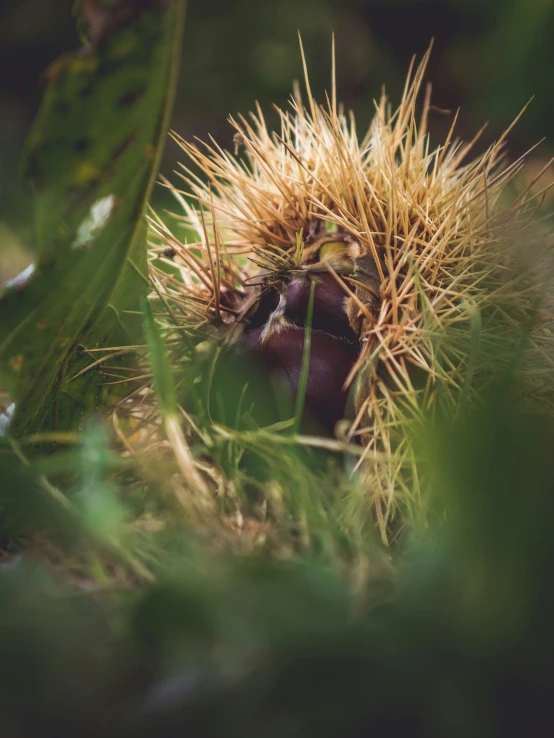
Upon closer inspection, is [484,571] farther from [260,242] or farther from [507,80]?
[507,80]

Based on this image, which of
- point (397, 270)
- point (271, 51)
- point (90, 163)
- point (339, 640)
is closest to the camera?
point (339, 640)

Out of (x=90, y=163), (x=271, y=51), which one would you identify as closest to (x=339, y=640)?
(x=90, y=163)

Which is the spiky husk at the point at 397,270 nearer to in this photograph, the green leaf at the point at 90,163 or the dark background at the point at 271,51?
the green leaf at the point at 90,163

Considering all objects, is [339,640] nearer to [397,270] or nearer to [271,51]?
[397,270]

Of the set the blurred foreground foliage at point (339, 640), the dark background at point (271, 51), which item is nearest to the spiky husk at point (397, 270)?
the blurred foreground foliage at point (339, 640)

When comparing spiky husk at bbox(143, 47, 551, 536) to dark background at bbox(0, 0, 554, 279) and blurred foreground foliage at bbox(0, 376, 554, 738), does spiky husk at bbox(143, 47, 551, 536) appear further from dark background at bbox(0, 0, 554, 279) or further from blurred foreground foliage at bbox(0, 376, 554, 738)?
dark background at bbox(0, 0, 554, 279)

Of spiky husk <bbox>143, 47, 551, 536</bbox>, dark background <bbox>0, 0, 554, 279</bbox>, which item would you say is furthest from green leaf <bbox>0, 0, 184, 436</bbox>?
dark background <bbox>0, 0, 554, 279</bbox>
